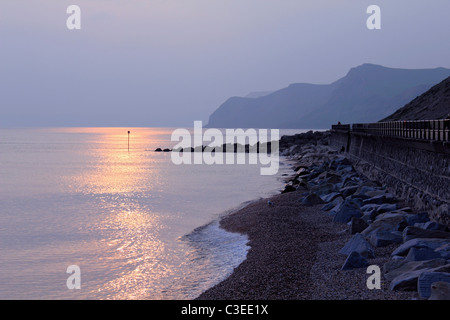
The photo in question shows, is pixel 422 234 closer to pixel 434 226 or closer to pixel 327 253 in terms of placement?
pixel 434 226

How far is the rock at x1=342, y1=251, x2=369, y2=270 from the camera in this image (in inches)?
405

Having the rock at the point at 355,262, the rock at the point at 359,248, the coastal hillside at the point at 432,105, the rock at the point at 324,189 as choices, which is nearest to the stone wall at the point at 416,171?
the rock at the point at 324,189

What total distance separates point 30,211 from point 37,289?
43.2 feet

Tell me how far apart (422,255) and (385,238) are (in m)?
2.42

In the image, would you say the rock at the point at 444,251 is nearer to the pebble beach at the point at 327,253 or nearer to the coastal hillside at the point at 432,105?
the pebble beach at the point at 327,253

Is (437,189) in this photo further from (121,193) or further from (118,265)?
(121,193)

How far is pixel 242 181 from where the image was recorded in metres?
37.9

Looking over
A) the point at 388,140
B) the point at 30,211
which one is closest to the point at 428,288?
the point at 388,140

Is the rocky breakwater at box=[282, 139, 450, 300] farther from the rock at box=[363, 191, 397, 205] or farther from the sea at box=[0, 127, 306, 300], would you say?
the sea at box=[0, 127, 306, 300]

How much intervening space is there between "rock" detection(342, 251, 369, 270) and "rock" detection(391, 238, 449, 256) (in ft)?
2.94

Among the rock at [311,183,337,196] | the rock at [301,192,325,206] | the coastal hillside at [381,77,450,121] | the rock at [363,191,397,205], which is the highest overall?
the coastal hillside at [381,77,450,121]

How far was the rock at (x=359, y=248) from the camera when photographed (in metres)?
11.1

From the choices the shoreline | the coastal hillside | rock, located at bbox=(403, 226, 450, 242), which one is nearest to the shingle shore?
the shoreline
